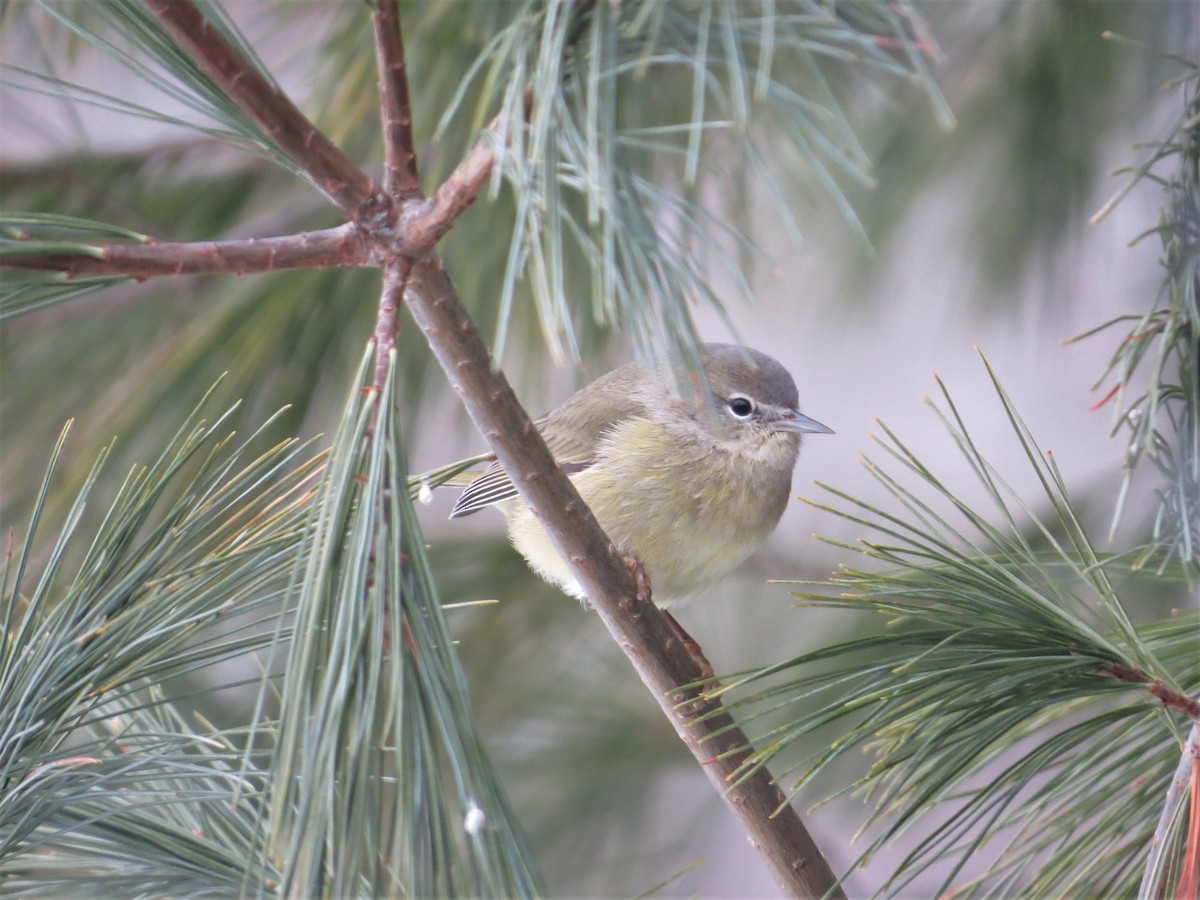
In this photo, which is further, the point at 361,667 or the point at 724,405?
the point at 724,405

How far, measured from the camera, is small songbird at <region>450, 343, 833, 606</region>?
154 centimetres

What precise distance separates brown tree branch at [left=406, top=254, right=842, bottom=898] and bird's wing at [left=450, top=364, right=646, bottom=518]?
65 cm

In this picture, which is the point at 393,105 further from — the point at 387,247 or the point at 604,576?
the point at 604,576

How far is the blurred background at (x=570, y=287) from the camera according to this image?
146cm

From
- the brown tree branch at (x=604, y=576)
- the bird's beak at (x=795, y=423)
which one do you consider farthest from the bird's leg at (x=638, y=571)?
the bird's beak at (x=795, y=423)

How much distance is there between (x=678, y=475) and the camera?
1569 mm

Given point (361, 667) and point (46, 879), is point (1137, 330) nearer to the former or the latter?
point (361, 667)

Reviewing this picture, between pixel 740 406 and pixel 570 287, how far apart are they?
1.26ft

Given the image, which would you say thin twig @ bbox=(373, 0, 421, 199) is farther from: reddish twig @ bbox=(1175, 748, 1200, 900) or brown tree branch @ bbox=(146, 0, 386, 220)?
reddish twig @ bbox=(1175, 748, 1200, 900)

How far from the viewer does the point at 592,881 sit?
2248mm

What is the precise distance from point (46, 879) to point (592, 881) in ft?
4.98

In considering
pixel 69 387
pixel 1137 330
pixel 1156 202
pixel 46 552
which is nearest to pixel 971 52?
pixel 1156 202

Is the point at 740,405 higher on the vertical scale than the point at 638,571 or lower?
higher

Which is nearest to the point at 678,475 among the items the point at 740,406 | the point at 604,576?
the point at 740,406
